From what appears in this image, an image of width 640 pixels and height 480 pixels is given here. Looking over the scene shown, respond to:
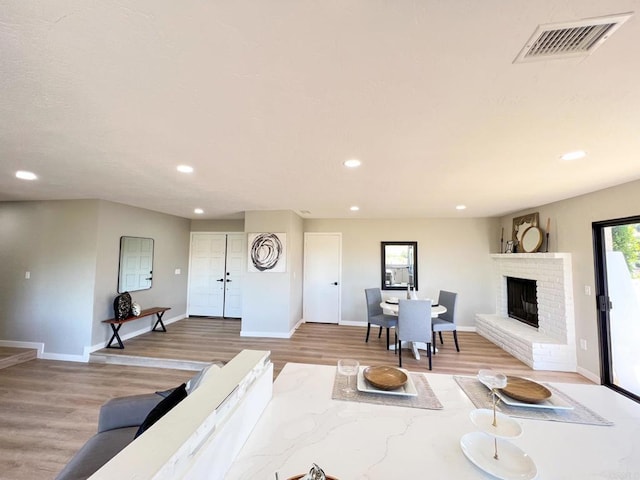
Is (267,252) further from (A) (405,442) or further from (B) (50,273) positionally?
(A) (405,442)

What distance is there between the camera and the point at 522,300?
4559mm

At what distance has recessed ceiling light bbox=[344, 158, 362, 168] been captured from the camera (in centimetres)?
226

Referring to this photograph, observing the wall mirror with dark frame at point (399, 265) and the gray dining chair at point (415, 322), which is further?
the wall mirror with dark frame at point (399, 265)

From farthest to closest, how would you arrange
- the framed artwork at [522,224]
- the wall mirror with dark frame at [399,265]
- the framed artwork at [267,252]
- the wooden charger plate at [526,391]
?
the wall mirror with dark frame at [399,265]
the framed artwork at [267,252]
the framed artwork at [522,224]
the wooden charger plate at [526,391]

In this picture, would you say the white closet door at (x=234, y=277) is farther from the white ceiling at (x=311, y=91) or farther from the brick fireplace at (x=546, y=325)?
the brick fireplace at (x=546, y=325)

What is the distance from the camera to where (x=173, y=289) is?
5680 millimetres

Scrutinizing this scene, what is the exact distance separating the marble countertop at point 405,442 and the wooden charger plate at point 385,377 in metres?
0.14

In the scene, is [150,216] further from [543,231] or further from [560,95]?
[543,231]

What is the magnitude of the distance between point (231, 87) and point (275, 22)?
0.45 meters

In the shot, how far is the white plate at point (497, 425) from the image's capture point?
894 mm

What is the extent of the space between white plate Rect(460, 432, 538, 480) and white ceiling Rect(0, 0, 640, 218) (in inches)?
57.7

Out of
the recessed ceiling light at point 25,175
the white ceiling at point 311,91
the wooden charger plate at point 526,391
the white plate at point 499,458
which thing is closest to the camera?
the white plate at point 499,458

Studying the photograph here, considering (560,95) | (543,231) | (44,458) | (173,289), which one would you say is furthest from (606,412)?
(173,289)

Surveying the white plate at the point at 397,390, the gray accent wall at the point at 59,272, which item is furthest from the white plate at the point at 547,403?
the gray accent wall at the point at 59,272
